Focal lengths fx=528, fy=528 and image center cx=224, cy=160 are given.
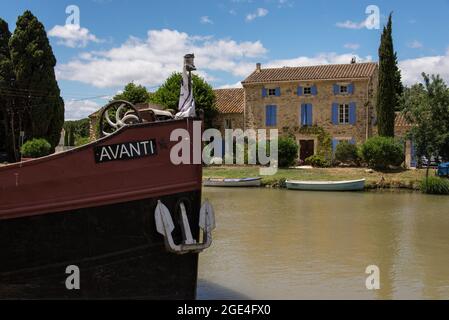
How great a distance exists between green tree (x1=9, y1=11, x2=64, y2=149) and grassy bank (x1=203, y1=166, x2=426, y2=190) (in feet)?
31.0

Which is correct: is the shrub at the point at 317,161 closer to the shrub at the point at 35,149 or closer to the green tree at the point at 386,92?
the green tree at the point at 386,92

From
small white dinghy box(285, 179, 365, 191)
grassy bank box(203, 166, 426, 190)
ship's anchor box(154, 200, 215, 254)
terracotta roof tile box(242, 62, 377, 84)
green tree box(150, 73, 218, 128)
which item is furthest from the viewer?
green tree box(150, 73, 218, 128)

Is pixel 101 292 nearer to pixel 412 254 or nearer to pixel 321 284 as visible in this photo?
pixel 321 284

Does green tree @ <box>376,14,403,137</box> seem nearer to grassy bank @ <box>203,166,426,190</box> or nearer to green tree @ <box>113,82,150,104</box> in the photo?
grassy bank @ <box>203,166,426,190</box>

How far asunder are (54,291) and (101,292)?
52 cm

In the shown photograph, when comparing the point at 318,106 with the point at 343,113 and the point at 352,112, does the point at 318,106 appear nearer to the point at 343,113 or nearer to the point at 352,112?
the point at 343,113

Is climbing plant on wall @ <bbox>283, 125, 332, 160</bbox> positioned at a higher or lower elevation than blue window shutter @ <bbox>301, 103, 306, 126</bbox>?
lower

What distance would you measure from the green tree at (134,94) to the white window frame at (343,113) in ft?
42.4

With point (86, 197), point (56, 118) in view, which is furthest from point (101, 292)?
point (56, 118)

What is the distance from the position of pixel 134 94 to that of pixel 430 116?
768 inches

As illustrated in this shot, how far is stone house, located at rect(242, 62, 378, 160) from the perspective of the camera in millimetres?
30734

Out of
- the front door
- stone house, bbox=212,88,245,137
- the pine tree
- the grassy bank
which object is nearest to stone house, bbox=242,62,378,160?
the front door

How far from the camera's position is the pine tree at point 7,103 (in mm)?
28594

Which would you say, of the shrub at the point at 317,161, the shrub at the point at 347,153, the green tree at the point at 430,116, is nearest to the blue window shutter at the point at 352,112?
the shrub at the point at 347,153
